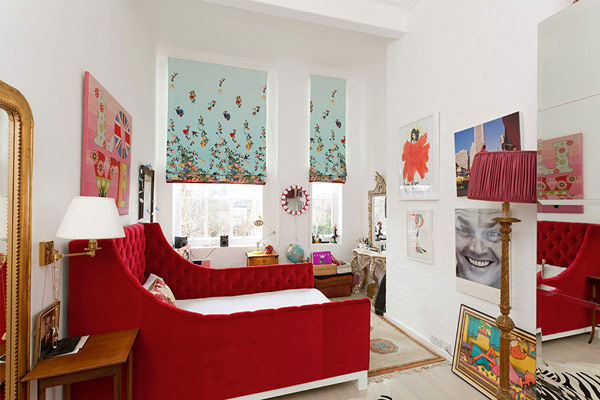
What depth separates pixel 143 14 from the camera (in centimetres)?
359

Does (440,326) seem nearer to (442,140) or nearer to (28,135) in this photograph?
(442,140)

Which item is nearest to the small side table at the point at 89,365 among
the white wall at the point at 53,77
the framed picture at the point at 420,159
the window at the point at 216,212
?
the white wall at the point at 53,77

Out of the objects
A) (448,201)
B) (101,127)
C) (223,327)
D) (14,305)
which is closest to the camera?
(14,305)

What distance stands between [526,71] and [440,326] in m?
2.29

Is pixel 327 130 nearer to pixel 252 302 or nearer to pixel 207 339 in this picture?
pixel 252 302

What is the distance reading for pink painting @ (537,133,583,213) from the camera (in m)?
1.48

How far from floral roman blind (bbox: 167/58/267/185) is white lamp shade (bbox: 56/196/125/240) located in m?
3.31

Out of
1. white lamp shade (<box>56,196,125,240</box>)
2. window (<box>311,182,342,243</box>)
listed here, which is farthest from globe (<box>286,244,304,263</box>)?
white lamp shade (<box>56,196,125,240</box>)

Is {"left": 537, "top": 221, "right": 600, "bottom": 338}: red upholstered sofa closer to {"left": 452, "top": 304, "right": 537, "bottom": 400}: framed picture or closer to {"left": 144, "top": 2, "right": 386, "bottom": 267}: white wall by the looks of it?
{"left": 452, "top": 304, "right": 537, "bottom": 400}: framed picture

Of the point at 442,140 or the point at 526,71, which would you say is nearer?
the point at 526,71

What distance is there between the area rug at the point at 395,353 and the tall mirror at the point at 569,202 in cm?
118

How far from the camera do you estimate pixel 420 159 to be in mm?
3146

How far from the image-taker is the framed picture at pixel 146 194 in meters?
3.55

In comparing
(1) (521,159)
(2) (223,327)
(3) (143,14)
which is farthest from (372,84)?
(2) (223,327)
